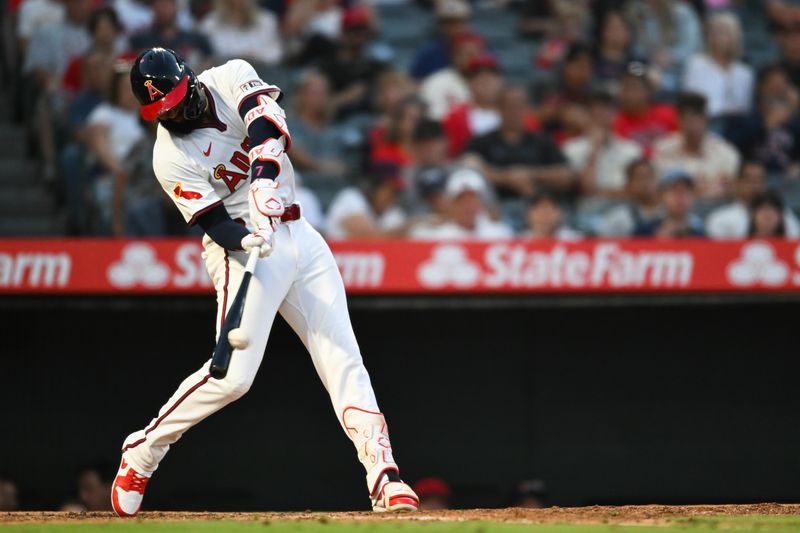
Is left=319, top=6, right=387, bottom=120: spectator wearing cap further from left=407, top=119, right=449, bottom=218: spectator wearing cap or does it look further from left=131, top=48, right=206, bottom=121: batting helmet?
left=131, top=48, right=206, bottom=121: batting helmet

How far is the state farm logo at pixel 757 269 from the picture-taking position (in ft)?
23.5

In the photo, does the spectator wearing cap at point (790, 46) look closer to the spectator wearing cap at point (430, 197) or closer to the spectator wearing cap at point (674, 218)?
the spectator wearing cap at point (674, 218)

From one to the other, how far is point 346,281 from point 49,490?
7.61 feet

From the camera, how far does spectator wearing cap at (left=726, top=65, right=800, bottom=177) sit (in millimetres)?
9062

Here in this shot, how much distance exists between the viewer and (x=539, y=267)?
7.08 metres

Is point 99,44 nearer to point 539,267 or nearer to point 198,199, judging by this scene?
point 539,267

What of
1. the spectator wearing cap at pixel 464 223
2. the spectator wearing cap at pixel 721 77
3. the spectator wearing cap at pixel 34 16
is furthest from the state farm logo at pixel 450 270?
the spectator wearing cap at pixel 34 16

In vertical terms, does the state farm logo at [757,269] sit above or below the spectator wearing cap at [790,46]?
below

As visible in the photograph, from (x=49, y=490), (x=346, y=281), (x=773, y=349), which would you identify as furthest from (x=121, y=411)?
(x=773, y=349)

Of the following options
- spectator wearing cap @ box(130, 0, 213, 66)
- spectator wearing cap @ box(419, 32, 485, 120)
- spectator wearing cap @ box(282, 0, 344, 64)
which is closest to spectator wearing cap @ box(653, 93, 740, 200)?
spectator wearing cap @ box(419, 32, 485, 120)

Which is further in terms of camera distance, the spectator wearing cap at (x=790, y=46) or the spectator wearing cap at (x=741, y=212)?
the spectator wearing cap at (x=790, y=46)

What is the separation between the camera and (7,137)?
8.72 m

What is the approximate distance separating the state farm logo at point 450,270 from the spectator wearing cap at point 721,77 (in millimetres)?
3248

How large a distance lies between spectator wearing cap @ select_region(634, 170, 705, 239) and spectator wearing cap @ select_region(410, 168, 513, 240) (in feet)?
2.94
